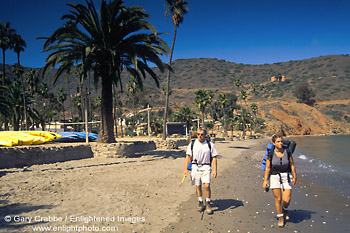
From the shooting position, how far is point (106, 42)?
1379 centimetres

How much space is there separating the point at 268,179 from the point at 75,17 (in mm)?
12513

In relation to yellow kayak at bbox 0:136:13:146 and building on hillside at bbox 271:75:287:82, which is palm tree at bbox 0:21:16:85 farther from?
building on hillside at bbox 271:75:287:82

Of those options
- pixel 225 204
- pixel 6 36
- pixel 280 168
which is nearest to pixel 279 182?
pixel 280 168

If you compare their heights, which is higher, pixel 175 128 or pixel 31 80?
pixel 31 80

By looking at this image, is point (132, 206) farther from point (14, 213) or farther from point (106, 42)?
point (106, 42)

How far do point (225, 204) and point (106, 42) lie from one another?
10.5m

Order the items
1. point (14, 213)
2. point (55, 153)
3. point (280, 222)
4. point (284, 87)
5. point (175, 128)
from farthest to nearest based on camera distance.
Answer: point (284, 87), point (175, 128), point (55, 153), point (280, 222), point (14, 213)

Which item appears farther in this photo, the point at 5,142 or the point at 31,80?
the point at 31,80

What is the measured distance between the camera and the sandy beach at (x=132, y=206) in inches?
189

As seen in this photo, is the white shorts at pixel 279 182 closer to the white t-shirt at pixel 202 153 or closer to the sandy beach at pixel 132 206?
the sandy beach at pixel 132 206

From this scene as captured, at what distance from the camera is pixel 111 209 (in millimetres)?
5555

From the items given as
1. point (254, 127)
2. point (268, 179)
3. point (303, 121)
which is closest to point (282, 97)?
point (303, 121)

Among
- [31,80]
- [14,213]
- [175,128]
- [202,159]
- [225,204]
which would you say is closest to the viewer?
[14,213]

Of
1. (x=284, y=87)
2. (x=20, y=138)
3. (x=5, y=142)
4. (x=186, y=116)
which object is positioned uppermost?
(x=284, y=87)
